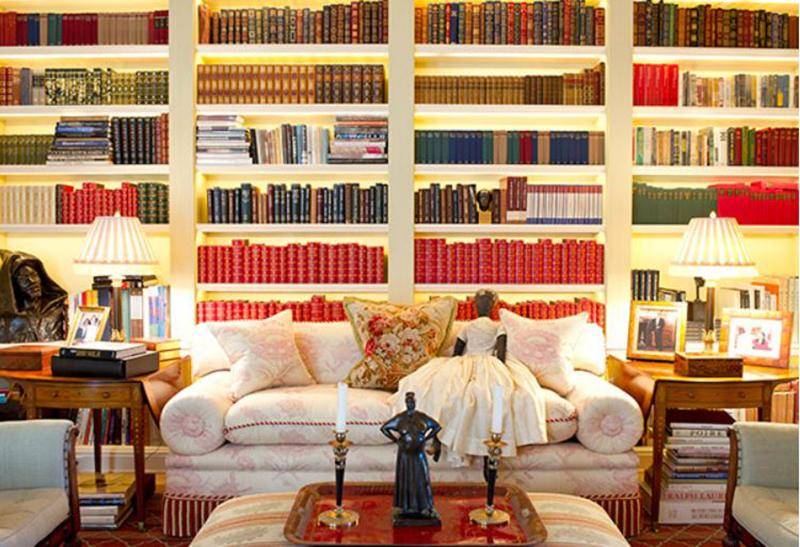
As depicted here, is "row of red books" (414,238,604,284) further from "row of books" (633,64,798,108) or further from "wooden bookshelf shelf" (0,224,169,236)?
"wooden bookshelf shelf" (0,224,169,236)

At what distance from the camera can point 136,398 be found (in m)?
4.02

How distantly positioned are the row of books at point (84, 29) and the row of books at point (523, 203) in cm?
174

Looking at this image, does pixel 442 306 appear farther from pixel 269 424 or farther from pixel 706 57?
pixel 706 57

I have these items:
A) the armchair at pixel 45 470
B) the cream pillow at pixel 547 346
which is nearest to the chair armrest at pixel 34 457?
the armchair at pixel 45 470

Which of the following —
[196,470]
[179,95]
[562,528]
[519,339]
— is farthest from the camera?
[179,95]

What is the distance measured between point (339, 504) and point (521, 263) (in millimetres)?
2507

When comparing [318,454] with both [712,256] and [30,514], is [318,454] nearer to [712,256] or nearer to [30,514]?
[30,514]

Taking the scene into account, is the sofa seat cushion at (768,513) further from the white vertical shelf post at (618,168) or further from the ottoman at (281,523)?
the white vertical shelf post at (618,168)

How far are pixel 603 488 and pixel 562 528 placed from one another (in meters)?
1.15

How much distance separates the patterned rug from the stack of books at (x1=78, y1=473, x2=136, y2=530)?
0.15 ft

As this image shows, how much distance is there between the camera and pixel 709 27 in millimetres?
4930

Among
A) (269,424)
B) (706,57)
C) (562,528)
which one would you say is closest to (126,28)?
(269,424)

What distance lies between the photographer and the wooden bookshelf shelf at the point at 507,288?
4938 mm

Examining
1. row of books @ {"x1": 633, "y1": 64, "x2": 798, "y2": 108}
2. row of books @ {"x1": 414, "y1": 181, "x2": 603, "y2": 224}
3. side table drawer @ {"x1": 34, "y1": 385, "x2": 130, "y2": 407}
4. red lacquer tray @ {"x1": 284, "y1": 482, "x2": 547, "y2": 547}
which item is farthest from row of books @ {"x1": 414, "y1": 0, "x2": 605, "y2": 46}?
red lacquer tray @ {"x1": 284, "y1": 482, "x2": 547, "y2": 547}
